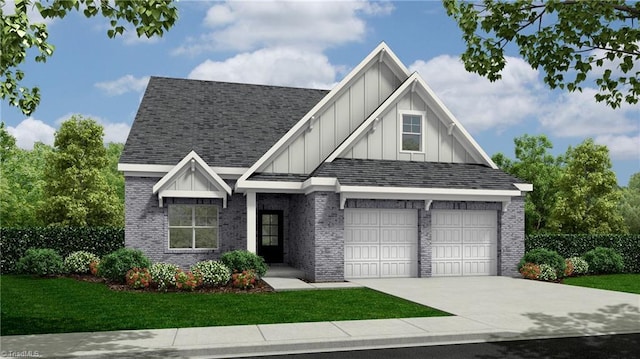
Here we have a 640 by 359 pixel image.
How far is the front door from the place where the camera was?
24297mm

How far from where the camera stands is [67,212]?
116ft

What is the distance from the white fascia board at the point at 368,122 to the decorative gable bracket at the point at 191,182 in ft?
14.4

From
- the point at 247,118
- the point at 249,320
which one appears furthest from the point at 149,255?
the point at 249,320

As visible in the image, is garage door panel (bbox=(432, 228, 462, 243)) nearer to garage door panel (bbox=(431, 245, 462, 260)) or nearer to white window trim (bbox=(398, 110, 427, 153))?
garage door panel (bbox=(431, 245, 462, 260))

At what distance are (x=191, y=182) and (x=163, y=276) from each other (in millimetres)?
4859

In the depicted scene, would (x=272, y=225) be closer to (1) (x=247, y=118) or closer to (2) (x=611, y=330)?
(1) (x=247, y=118)

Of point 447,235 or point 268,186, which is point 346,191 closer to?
point 268,186

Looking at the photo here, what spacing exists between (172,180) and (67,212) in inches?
690

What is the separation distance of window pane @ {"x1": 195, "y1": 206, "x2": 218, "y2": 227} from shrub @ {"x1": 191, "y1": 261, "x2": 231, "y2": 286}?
4.41 metres

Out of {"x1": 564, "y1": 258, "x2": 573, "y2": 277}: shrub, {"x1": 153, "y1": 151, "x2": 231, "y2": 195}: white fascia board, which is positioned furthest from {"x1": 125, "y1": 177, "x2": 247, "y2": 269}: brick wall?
{"x1": 564, "y1": 258, "x2": 573, "y2": 277}: shrub

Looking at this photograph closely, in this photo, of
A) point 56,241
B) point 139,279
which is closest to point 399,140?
point 139,279

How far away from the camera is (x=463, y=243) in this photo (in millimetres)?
21828

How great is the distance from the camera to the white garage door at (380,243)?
20.6 metres

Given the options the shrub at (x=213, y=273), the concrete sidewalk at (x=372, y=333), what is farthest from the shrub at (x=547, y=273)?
the shrub at (x=213, y=273)
